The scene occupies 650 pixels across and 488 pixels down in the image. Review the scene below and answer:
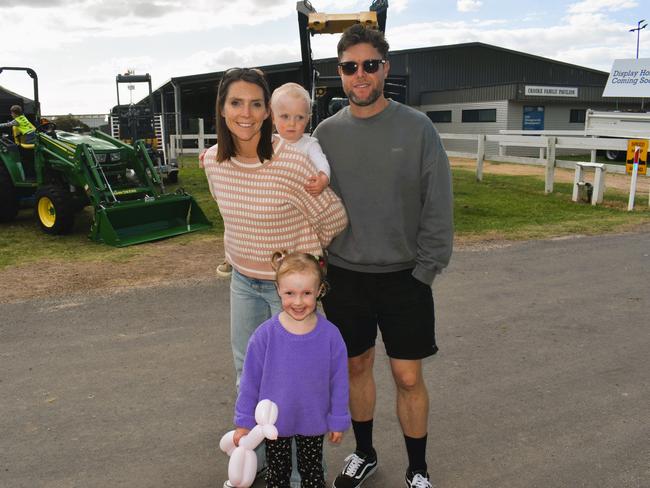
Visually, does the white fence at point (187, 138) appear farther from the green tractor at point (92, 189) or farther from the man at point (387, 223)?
the man at point (387, 223)

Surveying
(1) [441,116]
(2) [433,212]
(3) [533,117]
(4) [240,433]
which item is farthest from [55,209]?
(1) [441,116]

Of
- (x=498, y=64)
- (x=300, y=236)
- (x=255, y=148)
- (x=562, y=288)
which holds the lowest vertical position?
(x=562, y=288)

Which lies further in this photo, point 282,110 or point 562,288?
point 562,288

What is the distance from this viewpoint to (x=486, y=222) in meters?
10.4

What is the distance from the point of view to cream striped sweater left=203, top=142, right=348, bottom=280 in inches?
106

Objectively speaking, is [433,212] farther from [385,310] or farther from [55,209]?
→ [55,209]

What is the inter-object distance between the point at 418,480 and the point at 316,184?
143 centimetres

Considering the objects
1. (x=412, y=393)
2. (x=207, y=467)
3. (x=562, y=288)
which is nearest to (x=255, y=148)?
(x=412, y=393)

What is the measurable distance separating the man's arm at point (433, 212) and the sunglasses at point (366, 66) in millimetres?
347

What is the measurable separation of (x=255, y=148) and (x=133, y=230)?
22.9 ft

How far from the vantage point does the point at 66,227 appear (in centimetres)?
969

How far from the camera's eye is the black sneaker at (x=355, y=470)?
3004 millimetres

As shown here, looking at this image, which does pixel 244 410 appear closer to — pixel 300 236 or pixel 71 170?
pixel 300 236

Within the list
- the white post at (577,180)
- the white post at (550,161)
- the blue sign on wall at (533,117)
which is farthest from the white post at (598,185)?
the blue sign on wall at (533,117)
